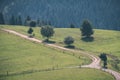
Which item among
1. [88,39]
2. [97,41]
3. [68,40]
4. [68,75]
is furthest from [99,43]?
[68,75]

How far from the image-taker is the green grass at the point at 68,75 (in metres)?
97.6

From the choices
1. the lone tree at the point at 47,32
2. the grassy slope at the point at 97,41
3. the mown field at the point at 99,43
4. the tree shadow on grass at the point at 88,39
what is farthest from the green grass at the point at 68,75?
the tree shadow on grass at the point at 88,39

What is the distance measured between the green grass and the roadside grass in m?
7.75

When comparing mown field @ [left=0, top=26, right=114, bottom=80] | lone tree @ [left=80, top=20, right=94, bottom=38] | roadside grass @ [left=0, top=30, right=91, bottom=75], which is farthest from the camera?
lone tree @ [left=80, top=20, right=94, bottom=38]

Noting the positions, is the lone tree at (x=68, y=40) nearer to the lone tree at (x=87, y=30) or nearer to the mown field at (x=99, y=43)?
the mown field at (x=99, y=43)

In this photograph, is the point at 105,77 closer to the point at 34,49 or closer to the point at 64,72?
the point at 64,72

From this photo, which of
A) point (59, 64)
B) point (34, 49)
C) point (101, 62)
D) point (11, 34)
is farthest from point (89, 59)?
point (11, 34)

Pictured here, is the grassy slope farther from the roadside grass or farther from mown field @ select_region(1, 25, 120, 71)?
the roadside grass

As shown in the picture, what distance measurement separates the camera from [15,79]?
317ft

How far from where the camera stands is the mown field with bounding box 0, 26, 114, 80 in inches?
3952

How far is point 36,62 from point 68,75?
24.1 meters

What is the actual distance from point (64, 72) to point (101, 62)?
28.1 meters

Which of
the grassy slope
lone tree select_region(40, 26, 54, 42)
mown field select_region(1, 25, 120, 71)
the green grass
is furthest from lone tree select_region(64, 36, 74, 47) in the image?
the green grass

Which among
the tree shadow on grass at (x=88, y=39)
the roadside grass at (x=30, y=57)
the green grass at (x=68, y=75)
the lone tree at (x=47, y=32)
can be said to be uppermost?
the lone tree at (x=47, y=32)
